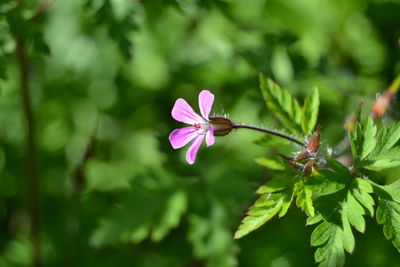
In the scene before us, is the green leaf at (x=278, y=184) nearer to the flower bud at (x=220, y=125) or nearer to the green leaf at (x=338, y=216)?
the green leaf at (x=338, y=216)

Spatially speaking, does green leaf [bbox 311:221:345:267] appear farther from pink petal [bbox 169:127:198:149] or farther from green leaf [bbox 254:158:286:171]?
pink petal [bbox 169:127:198:149]

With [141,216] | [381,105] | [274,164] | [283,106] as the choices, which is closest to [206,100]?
[274,164]


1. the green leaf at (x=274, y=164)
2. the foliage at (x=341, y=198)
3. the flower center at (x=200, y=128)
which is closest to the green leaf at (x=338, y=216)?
the foliage at (x=341, y=198)

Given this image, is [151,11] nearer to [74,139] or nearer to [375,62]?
[74,139]

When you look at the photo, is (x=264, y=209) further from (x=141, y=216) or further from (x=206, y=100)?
(x=141, y=216)

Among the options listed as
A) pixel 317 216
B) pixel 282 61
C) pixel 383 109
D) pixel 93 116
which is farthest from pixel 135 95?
pixel 317 216
